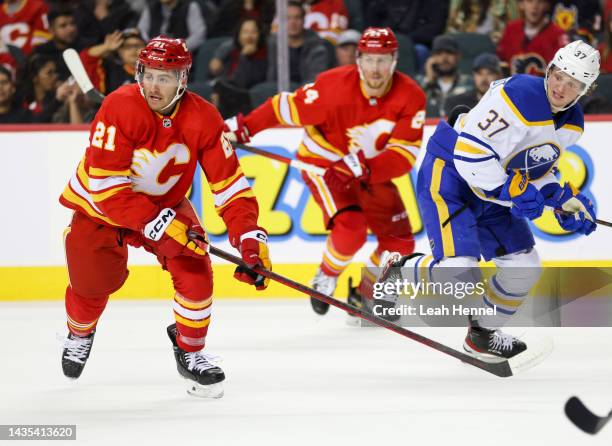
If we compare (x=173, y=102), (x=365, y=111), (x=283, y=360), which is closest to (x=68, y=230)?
(x=173, y=102)

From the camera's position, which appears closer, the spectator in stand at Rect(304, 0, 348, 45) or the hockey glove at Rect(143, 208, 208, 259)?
the hockey glove at Rect(143, 208, 208, 259)

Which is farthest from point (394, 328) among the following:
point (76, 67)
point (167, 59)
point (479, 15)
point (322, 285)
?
point (479, 15)

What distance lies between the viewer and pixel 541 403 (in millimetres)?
3566

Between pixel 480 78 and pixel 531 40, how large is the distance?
0.48 m

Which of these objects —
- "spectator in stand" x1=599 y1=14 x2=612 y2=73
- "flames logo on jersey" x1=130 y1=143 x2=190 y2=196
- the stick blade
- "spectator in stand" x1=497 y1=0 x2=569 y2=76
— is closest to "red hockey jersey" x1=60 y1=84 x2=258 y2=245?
"flames logo on jersey" x1=130 y1=143 x2=190 y2=196

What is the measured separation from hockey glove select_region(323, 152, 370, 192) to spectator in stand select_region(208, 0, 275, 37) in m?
1.70

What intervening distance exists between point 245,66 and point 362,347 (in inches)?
88.7

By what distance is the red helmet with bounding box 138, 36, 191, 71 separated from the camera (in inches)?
140

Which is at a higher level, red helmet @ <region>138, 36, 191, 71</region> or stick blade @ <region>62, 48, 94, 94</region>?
red helmet @ <region>138, 36, 191, 71</region>

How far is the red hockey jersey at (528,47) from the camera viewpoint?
6199mm

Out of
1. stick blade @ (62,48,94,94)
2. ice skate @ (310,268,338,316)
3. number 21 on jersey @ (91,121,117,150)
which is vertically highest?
number 21 on jersey @ (91,121,117,150)

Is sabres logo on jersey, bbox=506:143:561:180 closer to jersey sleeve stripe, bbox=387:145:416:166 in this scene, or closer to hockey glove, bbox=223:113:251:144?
jersey sleeve stripe, bbox=387:145:416:166

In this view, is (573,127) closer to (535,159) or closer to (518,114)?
(535,159)

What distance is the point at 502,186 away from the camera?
3.85m
